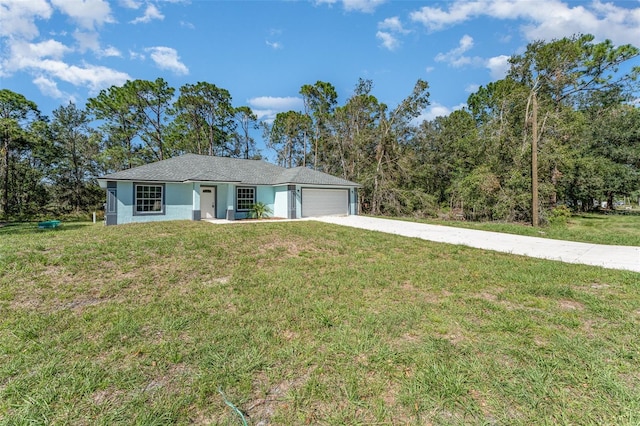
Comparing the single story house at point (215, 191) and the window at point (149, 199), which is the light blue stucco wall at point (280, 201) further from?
the window at point (149, 199)

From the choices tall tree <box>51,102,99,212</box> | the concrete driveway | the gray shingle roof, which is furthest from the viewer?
tall tree <box>51,102,99,212</box>

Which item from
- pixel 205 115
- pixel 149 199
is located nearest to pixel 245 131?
pixel 205 115

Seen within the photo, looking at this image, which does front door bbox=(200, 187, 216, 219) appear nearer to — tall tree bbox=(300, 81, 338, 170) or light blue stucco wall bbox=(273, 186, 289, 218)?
light blue stucco wall bbox=(273, 186, 289, 218)

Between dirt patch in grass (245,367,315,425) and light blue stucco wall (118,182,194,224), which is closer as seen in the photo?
dirt patch in grass (245,367,315,425)

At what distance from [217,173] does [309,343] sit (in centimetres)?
1410

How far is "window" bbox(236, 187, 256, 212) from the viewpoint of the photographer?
15.5 meters

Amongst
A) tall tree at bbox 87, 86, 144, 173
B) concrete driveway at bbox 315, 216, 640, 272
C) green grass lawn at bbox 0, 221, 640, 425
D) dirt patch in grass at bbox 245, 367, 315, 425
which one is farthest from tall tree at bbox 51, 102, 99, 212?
dirt patch in grass at bbox 245, 367, 315, 425

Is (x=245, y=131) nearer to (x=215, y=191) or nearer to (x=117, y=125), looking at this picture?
(x=117, y=125)

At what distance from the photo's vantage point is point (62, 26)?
35.8 feet

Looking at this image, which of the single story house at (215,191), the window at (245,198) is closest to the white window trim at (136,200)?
the single story house at (215,191)

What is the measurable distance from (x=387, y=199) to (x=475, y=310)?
17549mm

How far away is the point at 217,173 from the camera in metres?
15.1

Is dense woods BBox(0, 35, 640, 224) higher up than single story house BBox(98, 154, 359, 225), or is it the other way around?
dense woods BBox(0, 35, 640, 224)

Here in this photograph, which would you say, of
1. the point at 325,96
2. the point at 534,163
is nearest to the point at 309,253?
the point at 534,163
